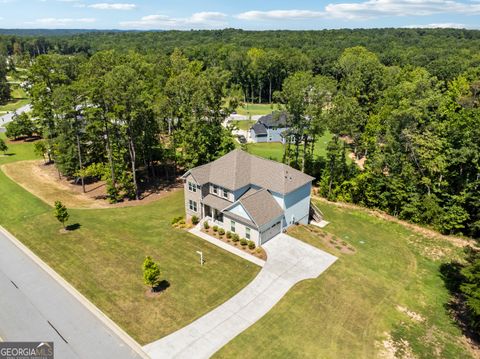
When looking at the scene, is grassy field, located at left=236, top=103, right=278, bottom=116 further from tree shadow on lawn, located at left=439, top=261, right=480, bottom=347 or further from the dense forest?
tree shadow on lawn, located at left=439, top=261, right=480, bottom=347

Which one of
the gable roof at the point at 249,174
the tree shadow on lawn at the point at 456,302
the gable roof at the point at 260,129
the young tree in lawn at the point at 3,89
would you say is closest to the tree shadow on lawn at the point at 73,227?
the gable roof at the point at 249,174

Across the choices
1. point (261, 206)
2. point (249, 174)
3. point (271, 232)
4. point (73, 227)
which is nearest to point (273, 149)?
point (249, 174)

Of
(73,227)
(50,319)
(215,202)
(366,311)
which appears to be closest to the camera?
(50,319)

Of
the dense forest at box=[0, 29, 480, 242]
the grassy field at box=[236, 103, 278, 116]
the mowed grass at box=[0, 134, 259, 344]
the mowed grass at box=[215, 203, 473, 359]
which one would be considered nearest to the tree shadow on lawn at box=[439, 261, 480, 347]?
the mowed grass at box=[215, 203, 473, 359]

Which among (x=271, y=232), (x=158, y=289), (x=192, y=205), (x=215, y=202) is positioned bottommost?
(x=158, y=289)

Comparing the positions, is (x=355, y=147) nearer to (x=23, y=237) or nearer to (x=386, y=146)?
(x=386, y=146)

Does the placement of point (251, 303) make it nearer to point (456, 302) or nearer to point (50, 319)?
point (50, 319)
